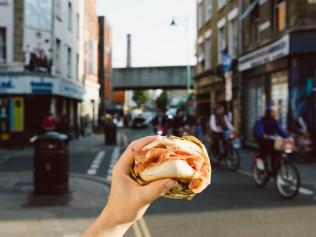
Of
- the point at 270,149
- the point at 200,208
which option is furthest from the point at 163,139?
the point at 270,149

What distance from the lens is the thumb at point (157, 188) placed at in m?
1.56

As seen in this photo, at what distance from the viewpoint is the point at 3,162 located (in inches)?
676

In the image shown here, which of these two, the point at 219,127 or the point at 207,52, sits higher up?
the point at 207,52

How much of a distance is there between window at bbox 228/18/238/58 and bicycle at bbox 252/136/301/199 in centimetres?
1664

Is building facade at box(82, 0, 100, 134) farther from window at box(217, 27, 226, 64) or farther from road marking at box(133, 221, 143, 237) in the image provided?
road marking at box(133, 221, 143, 237)

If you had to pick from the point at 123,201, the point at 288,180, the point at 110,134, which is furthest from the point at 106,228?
the point at 110,134

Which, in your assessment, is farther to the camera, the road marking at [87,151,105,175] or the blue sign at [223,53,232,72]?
the blue sign at [223,53,232,72]

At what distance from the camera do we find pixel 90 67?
4250 cm

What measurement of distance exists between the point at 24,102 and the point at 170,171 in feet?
85.4

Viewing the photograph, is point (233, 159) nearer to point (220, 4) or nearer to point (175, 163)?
point (175, 163)

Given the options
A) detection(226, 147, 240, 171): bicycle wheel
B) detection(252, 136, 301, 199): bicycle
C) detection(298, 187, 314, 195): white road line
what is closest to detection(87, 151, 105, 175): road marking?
detection(226, 147, 240, 171): bicycle wheel

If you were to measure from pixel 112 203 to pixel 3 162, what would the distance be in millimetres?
16284

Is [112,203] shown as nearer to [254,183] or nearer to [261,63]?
[254,183]

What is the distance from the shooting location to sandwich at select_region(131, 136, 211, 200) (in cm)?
155
